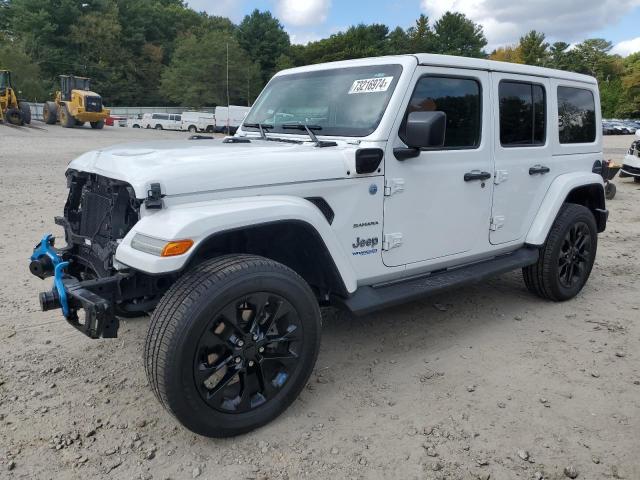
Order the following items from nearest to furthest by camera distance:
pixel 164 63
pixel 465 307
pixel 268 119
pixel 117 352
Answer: pixel 117 352, pixel 268 119, pixel 465 307, pixel 164 63

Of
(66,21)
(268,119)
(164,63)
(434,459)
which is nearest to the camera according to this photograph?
(434,459)

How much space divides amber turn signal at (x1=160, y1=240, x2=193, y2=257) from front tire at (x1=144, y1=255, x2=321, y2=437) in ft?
0.64

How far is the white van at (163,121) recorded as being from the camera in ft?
132

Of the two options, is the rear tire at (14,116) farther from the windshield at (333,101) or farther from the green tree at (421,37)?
the green tree at (421,37)

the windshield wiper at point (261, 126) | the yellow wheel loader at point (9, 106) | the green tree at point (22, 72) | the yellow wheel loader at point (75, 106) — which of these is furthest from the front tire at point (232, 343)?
the green tree at point (22, 72)

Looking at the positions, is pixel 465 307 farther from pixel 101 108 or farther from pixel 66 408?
pixel 101 108

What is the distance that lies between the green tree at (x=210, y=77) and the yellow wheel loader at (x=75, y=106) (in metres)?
28.3

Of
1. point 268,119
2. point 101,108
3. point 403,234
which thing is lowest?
point 403,234

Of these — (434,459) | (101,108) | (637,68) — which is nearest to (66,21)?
(101,108)

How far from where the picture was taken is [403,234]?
140 inches

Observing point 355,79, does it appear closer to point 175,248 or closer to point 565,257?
point 175,248

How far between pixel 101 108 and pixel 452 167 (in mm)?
30482

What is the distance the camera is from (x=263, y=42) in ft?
234

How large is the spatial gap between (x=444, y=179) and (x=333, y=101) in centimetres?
95
